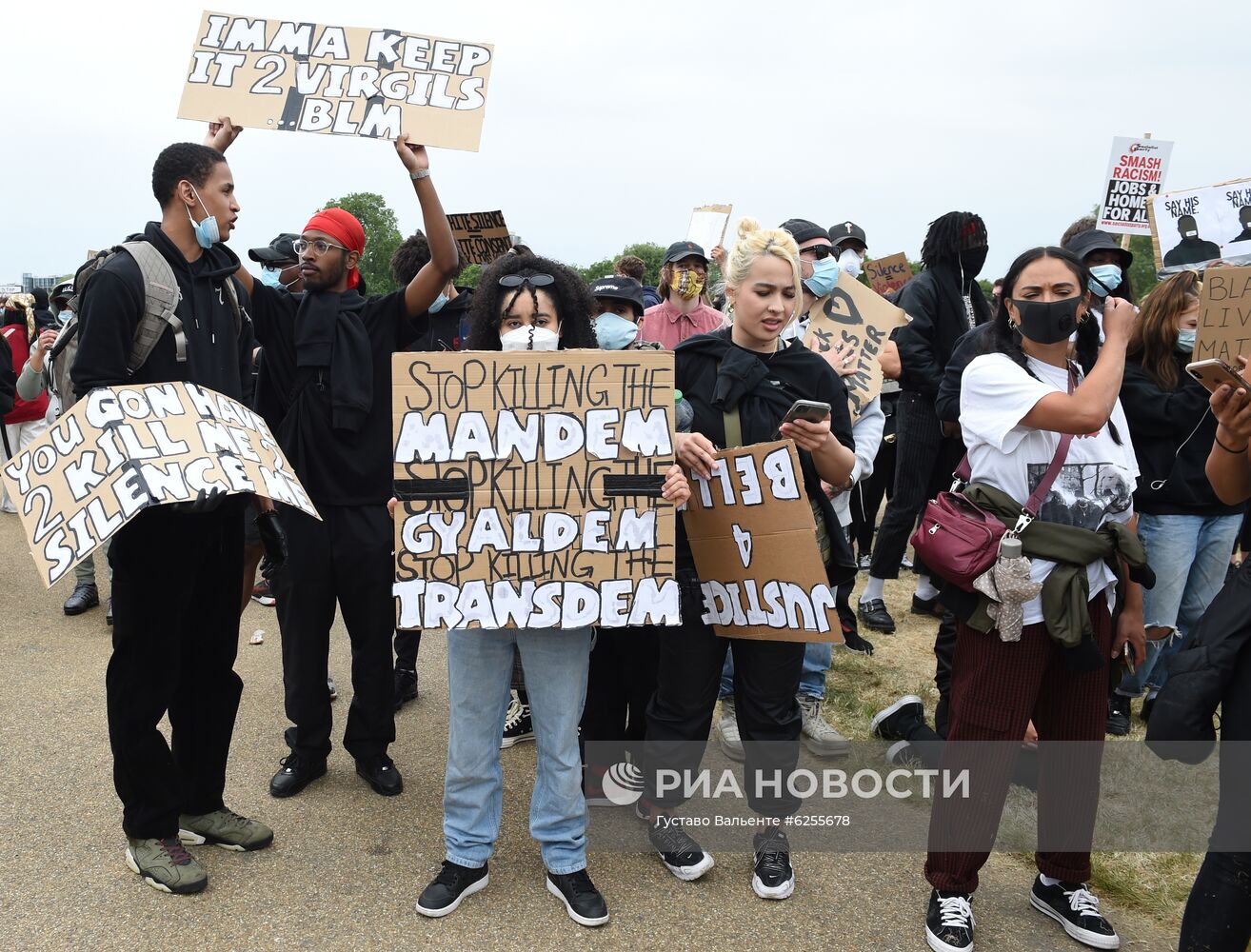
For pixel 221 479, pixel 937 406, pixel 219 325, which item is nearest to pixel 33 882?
pixel 221 479

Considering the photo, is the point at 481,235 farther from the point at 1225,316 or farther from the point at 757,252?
the point at 1225,316

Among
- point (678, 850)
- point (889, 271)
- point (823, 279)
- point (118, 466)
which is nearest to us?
point (118, 466)

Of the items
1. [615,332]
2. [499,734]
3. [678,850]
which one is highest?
[615,332]

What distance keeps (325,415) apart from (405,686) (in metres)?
1.83

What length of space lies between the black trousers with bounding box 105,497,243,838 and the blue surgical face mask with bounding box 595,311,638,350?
7.00 feet

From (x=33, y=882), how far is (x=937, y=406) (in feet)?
12.6

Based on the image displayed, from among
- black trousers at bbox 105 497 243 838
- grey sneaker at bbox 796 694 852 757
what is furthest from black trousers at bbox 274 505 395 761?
grey sneaker at bbox 796 694 852 757

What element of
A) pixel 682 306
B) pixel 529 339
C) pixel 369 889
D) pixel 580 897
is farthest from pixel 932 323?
pixel 369 889

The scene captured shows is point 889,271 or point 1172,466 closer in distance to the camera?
point 1172,466

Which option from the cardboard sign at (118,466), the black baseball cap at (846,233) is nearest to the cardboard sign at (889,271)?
the black baseball cap at (846,233)

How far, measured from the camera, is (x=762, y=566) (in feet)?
10.7

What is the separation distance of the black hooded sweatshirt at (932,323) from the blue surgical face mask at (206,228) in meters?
4.13

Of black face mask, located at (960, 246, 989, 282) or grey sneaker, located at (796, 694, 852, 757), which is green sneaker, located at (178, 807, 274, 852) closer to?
grey sneaker, located at (796, 694, 852, 757)

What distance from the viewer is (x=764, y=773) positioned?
3469 mm
